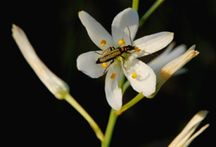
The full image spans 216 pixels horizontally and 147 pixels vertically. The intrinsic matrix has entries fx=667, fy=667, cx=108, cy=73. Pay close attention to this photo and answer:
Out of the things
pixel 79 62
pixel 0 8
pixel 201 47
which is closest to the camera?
pixel 79 62

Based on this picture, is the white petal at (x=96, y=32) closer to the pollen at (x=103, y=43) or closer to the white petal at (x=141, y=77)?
the pollen at (x=103, y=43)

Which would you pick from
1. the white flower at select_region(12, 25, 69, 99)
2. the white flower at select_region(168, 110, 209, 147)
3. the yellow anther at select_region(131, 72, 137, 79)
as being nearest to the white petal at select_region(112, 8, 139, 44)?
the yellow anther at select_region(131, 72, 137, 79)

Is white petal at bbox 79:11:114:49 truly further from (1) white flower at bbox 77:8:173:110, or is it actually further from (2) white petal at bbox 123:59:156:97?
(2) white petal at bbox 123:59:156:97

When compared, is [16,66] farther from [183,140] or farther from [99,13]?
[183,140]

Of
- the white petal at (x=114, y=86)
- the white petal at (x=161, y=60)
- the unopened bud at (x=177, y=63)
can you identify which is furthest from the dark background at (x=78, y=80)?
the unopened bud at (x=177, y=63)

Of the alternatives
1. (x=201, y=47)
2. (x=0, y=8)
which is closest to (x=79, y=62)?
(x=0, y=8)

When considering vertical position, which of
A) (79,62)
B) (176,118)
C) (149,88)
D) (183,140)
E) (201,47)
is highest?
(79,62)

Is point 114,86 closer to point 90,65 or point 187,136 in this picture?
point 90,65
